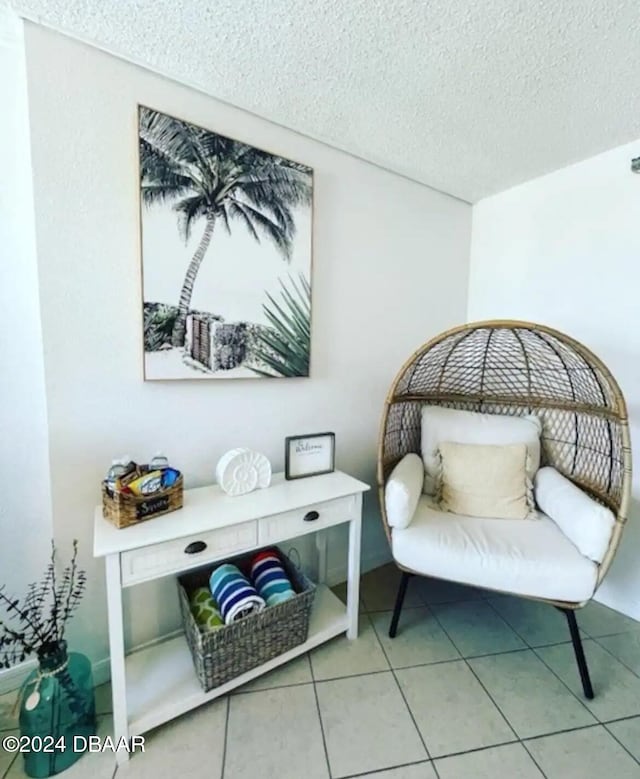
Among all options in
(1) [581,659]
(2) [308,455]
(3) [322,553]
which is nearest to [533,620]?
(1) [581,659]

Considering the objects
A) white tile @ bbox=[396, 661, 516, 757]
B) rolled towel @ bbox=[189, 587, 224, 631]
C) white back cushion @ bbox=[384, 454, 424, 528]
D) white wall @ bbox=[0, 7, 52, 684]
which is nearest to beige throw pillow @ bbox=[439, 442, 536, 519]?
white back cushion @ bbox=[384, 454, 424, 528]

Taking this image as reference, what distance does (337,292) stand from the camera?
1.76 metres

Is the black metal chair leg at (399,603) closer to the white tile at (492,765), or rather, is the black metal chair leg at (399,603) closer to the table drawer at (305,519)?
the table drawer at (305,519)

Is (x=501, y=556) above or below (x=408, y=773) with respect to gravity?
above

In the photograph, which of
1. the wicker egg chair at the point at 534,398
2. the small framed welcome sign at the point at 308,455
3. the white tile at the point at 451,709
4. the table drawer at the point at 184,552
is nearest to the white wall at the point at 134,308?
the small framed welcome sign at the point at 308,455

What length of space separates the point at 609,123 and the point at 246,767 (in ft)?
8.55

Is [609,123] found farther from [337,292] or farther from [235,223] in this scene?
[235,223]

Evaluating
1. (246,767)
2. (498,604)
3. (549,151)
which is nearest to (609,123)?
(549,151)

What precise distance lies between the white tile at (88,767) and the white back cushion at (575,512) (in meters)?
1.61

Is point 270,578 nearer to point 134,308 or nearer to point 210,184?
point 134,308

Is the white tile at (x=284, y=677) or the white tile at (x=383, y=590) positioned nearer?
the white tile at (x=284, y=677)

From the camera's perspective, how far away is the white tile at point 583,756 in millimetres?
1021

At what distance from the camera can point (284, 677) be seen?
4.35 ft

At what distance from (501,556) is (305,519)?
71 centimetres
